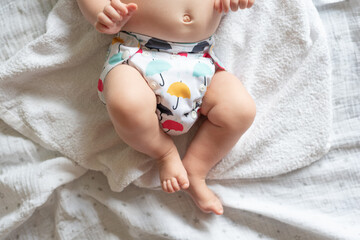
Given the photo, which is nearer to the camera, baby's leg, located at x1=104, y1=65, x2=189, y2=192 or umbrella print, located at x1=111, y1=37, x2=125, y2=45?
baby's leg, located at x1=104, y1=65, x2=189, y2=192

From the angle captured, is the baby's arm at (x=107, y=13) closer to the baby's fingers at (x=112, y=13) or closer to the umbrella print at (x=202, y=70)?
the baby's fingers at (x=112, y=13)

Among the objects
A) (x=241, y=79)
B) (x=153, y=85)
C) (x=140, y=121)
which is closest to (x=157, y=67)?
(x=153, y=85)

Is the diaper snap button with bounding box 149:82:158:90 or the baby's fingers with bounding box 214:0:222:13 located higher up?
the baby's fingers with bounding box 214:0:222:13

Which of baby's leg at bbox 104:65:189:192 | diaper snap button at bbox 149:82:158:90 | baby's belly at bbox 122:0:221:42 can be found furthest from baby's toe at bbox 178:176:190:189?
baby's belly at bbox 122:0:221:42

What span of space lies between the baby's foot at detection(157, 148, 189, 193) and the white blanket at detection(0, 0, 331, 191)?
0.23ft

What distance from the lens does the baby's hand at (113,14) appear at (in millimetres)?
783

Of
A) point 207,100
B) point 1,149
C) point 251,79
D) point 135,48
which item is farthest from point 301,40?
point 1,149

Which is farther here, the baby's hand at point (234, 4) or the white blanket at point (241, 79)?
the white blanket at point (241, 79)

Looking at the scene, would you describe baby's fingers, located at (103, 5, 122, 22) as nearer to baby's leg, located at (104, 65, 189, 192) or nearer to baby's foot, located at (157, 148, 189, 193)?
baby's leg, located at (104, 65, 189, 192)

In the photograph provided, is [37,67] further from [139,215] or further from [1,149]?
[139,215]

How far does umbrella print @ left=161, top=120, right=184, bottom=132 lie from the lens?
0.90m

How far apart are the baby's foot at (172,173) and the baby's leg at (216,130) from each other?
0.04 metres

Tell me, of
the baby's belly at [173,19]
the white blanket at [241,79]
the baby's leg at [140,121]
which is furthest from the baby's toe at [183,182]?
the baby's belly at [173,19]

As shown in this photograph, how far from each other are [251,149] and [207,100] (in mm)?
190
